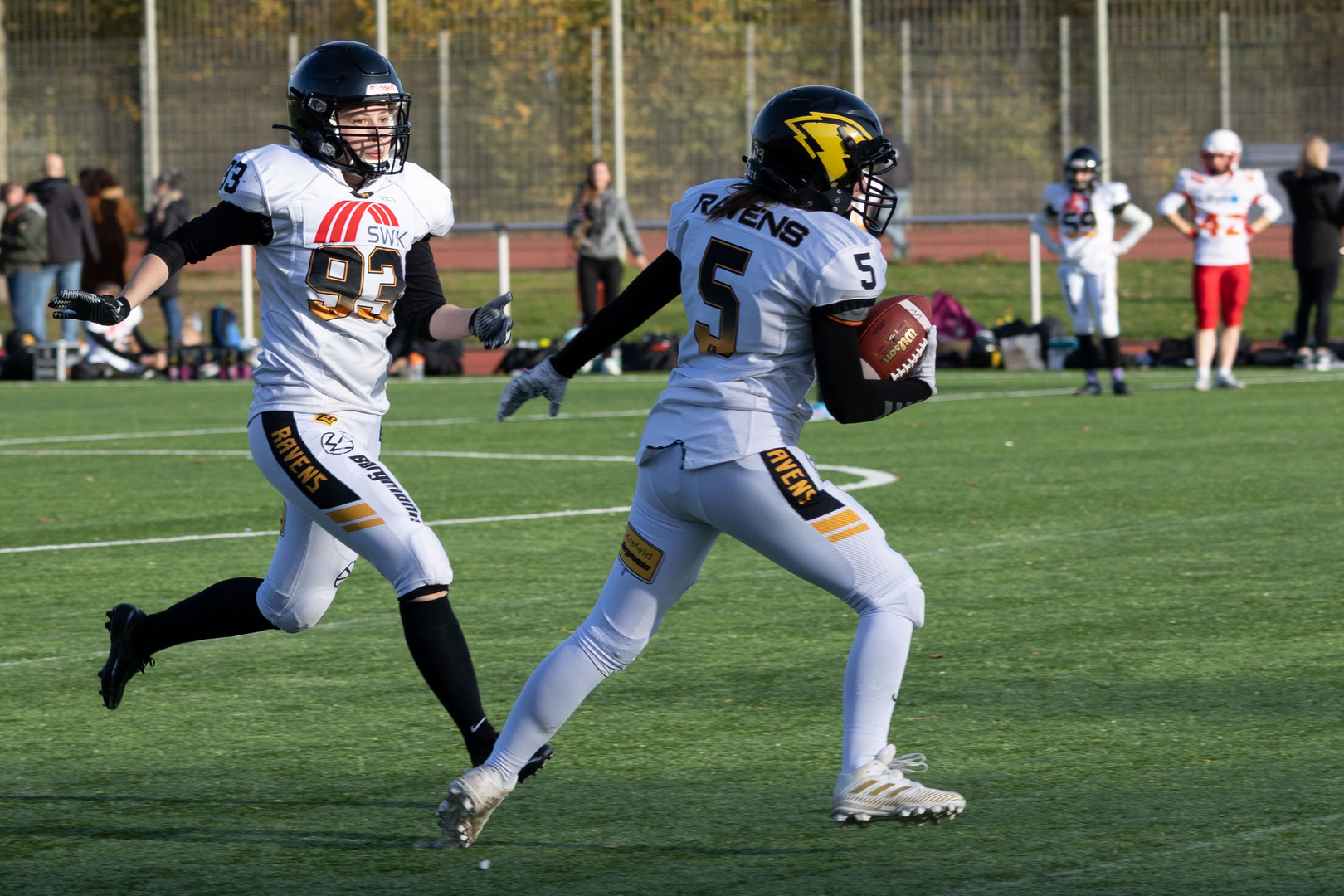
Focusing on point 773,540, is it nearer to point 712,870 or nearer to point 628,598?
point 628,598

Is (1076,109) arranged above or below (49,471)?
above

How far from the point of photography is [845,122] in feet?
15.4

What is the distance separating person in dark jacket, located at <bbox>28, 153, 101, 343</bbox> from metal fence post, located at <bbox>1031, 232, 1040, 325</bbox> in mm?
10995

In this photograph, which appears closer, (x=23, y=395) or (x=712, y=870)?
(x=712, y=870)

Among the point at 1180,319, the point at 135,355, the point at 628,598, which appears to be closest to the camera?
the point at 628,598

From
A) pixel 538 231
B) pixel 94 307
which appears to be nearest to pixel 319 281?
pixel 94 307

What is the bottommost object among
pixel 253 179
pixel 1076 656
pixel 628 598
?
pixel 1076 656

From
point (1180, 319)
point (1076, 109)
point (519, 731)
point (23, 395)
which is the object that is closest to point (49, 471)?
point (23, 395)

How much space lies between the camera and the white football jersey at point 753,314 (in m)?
4.50

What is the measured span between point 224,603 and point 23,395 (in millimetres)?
15378

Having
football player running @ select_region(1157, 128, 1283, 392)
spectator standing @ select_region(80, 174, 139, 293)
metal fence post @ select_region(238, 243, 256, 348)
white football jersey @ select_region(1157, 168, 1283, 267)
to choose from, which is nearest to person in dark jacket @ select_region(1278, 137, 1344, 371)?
football player running @ select_region(1157, 128, 1283, 392)

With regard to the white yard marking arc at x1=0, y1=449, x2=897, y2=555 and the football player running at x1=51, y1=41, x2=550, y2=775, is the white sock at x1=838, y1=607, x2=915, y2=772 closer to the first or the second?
the football player running at x1=51, y1=41, x2=550, y2=775

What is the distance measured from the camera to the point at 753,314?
4582mm

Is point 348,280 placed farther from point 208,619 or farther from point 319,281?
point 208,619
